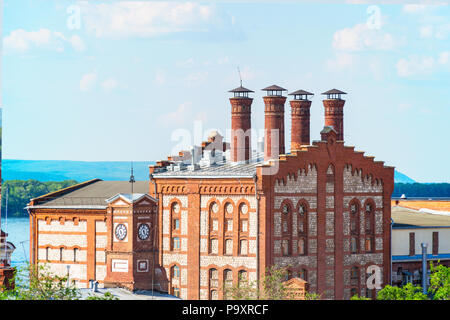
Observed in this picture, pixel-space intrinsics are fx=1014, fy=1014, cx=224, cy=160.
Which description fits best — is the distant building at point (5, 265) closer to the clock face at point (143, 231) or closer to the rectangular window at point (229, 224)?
the clock face at point (143, 231)

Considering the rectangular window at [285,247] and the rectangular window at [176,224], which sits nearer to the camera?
the rectangular window at [285,247]

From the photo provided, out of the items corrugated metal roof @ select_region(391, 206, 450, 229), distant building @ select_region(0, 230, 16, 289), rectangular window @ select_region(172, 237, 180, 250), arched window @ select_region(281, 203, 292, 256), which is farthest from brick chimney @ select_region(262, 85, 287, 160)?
distant building @ select_region(0, 230, 16, 289)

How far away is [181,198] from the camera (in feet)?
153

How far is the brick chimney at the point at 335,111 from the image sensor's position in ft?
161

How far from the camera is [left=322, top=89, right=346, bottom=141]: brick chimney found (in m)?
48.9

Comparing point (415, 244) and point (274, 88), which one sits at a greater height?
point (274, 88)

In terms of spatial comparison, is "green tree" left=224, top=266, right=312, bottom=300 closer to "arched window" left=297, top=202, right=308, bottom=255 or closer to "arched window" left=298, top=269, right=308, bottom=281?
"arched window" left=298, top=269, right=308, bottom=281

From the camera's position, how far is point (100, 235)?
4816cm

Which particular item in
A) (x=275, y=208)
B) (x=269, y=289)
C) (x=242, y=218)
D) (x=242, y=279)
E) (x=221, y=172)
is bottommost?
(x=269, y=289)

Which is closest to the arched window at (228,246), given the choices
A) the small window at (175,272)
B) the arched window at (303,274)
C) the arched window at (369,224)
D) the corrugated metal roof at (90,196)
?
the small window at (175,272)

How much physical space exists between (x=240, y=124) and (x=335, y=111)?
5.02 metres

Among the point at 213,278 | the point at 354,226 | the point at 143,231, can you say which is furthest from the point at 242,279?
the point at 354,226

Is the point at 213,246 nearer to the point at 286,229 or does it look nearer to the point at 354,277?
the point at 286,229

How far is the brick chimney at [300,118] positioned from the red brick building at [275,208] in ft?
0.15
